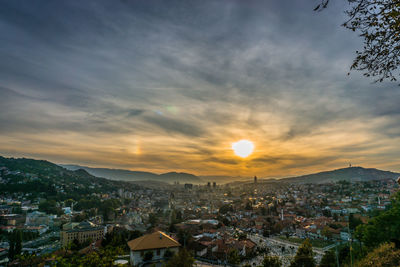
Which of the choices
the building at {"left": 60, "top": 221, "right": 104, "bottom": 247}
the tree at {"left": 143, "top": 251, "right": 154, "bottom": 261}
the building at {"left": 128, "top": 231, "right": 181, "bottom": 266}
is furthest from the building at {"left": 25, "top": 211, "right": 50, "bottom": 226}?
the tree at {"left": 143, "top": 251, "right": 154, "bottom": 261}

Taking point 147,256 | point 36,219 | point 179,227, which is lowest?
point 36,219

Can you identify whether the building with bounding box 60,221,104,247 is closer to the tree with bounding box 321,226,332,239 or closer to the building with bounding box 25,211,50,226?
the building with bounding box 25,211,50,226

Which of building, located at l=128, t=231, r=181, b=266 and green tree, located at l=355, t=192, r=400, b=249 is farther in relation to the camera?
building, located at l=128, t=231, r=181, b=266

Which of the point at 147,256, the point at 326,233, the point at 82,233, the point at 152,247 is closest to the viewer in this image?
the point at 147,256

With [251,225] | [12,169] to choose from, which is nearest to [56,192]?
[12,169]

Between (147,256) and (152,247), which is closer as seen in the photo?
(147,256)

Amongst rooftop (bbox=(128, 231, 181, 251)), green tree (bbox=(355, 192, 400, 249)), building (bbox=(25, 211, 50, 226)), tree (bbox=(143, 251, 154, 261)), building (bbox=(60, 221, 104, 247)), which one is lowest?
building (bbox=(25, 211, 50, 226))

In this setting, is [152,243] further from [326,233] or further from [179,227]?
[326,233]

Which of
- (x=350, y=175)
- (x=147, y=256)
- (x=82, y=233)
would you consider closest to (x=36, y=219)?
(x=82, y=233)

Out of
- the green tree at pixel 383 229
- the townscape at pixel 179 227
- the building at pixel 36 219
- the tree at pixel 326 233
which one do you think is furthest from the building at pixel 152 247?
the building at pixel 36 219

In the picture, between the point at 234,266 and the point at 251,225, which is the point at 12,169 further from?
the point at 234,266
